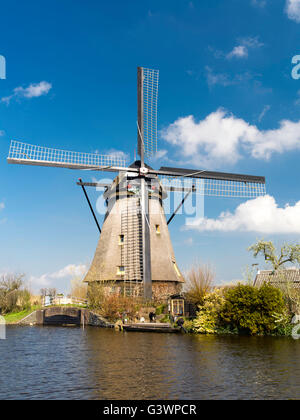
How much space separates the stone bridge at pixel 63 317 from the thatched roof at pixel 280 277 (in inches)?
560

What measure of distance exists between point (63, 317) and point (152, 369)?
78.1 ft

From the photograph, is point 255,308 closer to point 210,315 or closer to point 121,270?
point 210,315

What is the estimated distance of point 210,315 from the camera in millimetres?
25438

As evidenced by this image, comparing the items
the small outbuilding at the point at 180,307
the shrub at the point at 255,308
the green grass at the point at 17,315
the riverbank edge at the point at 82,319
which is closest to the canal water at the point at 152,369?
the shrub at the point at 255,308

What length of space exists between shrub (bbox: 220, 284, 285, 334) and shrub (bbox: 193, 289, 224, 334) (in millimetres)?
1324

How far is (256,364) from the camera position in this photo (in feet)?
45.3

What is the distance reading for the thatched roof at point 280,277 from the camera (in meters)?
26.1

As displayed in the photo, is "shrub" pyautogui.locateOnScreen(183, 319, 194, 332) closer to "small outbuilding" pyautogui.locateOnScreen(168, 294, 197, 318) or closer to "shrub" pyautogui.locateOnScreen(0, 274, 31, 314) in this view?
"small outbuilding" pyautogui.locateOnScreen(168, 294, 197, 318)

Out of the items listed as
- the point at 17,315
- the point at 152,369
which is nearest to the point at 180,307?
the point at 152,369

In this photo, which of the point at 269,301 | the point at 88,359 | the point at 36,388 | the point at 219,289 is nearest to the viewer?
the point at 36,388
